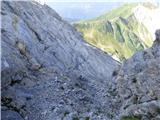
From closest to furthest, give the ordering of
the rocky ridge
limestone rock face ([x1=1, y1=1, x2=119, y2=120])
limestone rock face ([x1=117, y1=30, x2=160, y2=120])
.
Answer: limestone rock face ([x1=117, y1=30, x2=160, y2=120]) → the rocky ridge → limestone rock face ([x1=1, y1=1, x2=119, y2=120])

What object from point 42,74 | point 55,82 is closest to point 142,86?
point 55,82

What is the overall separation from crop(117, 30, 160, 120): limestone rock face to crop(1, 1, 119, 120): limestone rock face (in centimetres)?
235

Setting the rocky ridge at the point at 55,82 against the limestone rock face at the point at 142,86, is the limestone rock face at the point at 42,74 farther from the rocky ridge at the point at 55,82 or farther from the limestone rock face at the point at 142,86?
the limestone rock face at the point at 142,86

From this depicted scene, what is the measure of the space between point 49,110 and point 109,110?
6770 mm

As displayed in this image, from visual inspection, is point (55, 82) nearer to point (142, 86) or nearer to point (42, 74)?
point (42, 74)

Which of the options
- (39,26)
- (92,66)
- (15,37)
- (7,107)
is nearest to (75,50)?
(92,66)

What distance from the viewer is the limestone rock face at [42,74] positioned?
44.0 m

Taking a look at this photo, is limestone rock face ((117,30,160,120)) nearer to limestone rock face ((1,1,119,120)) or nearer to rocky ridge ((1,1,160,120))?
rocky ridge ((1,1,160,120))

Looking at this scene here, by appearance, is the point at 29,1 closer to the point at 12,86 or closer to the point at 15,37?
the point at 15,37

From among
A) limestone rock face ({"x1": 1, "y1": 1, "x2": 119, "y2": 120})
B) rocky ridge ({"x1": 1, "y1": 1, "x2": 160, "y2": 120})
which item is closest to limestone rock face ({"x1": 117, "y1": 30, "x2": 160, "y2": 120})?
rocky ridge ({"x1": 1, "y1": 1, "x2": 160, "y2": 120})

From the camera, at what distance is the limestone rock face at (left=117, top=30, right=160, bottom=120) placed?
4041 centimetres

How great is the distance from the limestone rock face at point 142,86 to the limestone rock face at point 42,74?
2.35 m

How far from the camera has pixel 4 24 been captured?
5262 centimetres

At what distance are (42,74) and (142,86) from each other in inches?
477
